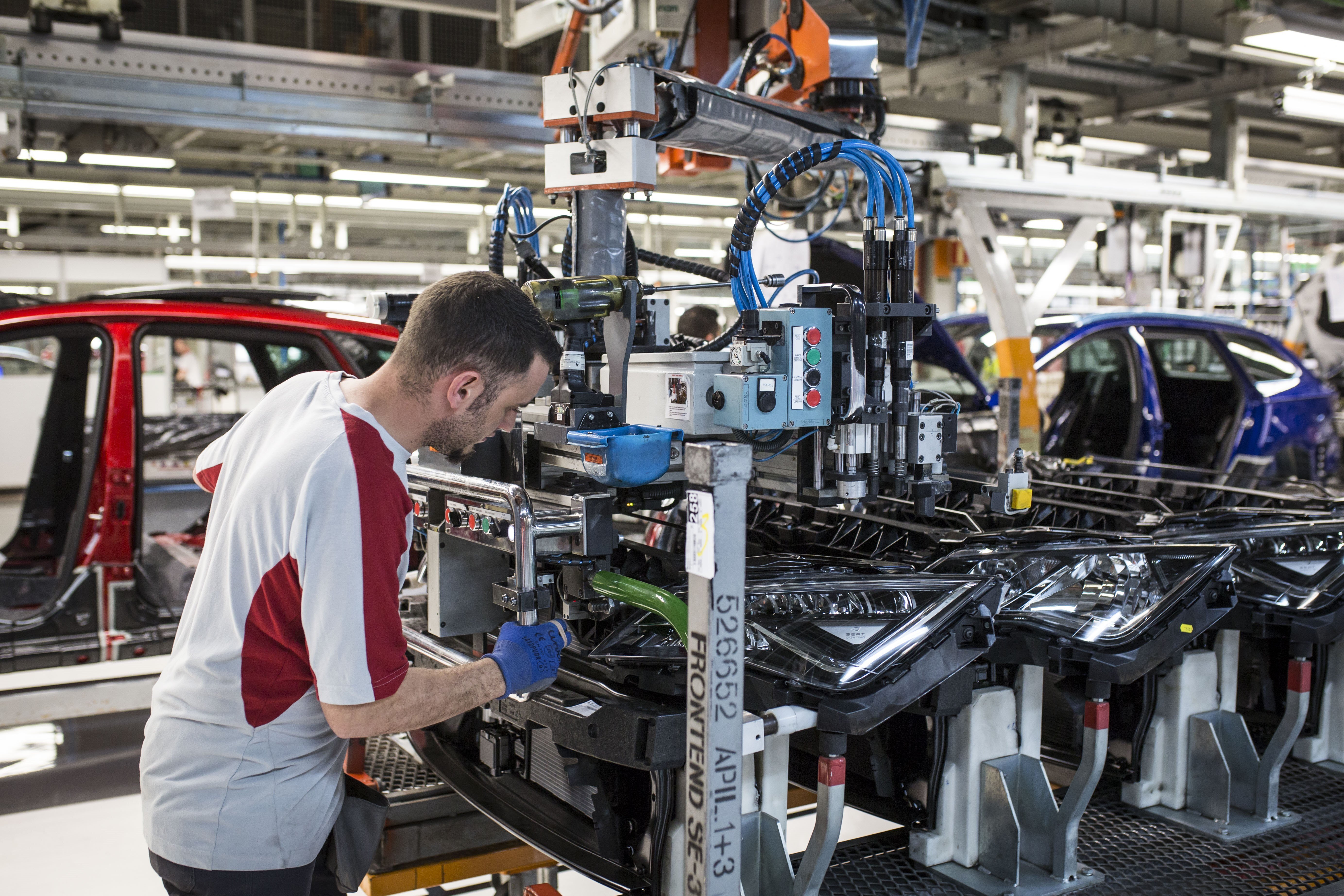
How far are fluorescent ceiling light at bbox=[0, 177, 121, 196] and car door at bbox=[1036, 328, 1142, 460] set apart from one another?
Answer: 8.42 meters

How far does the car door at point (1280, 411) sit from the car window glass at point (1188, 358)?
137mm

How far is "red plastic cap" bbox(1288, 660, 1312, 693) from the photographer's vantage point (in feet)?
9.60

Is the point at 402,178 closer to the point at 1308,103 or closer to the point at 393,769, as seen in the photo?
the point at 1308,103

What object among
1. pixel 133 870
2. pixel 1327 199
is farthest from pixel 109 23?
pixel 1327 199

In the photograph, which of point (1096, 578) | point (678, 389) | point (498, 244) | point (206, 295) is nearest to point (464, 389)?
point (678, 389)

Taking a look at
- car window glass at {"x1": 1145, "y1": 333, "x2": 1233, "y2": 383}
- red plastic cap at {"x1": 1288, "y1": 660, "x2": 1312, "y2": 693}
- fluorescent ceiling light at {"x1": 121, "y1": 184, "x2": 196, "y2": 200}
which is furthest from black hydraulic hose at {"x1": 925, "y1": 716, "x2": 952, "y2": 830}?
fluorescent ceiling light at {"x1": 121, "y1": 184, "x2": 196, "y2": 200}

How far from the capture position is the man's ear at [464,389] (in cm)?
171

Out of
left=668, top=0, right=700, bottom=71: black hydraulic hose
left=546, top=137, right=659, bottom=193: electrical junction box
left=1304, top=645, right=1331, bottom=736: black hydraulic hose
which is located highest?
left=668, top=0, right=700, bottom=71: black hydraulic hose

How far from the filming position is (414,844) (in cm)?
259

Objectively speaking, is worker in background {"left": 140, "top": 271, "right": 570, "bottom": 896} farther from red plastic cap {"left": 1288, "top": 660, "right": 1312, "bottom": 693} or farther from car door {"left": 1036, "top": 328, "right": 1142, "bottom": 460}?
car door {"left": 1036, "top": 328, "right": 1142, "bottom": 460}

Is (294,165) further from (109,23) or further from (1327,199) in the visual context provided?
(1327,199)

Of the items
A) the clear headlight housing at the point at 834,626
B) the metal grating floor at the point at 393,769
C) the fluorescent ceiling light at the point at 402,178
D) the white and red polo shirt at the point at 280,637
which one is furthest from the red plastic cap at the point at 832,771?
the fluorescent ceiling light at the point at 402,178

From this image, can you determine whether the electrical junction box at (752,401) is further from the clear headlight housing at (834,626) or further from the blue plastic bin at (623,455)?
the clear headlight housing at (834,626)

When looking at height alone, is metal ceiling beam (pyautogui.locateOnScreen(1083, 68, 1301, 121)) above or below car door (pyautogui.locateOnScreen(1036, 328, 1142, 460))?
above
